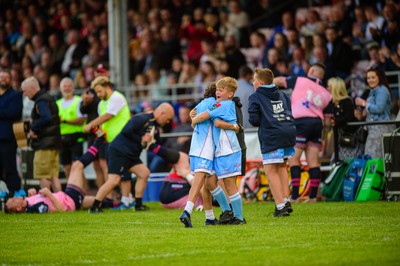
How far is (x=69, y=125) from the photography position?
1756cm

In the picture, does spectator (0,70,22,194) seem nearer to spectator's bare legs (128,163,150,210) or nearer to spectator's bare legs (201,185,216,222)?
spectator's bare legs (128,163,150,210)

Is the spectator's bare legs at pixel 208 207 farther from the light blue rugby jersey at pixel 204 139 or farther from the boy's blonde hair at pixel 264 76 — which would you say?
the boy's blonde hair at pixel 264 76

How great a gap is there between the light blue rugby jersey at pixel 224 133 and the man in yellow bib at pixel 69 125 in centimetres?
686

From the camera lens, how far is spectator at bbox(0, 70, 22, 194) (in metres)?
16.1

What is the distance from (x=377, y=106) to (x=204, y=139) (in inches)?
209

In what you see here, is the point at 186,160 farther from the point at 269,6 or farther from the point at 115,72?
the point at 269,6

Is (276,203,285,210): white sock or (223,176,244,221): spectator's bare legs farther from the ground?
(223,176,244,221): spectator's bare legs

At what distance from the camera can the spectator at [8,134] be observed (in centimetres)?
1606

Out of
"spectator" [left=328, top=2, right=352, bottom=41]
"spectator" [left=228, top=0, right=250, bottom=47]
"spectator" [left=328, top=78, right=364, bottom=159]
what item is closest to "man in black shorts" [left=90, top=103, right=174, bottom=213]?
"spectator" [left=328, top=78, right=364, bottom=159]

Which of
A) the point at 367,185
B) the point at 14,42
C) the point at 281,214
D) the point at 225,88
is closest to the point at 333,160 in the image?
the point at 367,185

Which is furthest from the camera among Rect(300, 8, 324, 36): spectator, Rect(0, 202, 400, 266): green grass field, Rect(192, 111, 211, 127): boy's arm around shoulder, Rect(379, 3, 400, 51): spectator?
Rect(300, 8, 324, 36): spectator

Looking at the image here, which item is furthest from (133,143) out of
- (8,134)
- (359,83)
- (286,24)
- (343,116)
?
(286,24)

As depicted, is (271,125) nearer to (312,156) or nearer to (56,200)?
(312,156)

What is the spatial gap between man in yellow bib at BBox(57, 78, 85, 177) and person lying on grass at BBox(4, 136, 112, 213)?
2.27 metres
